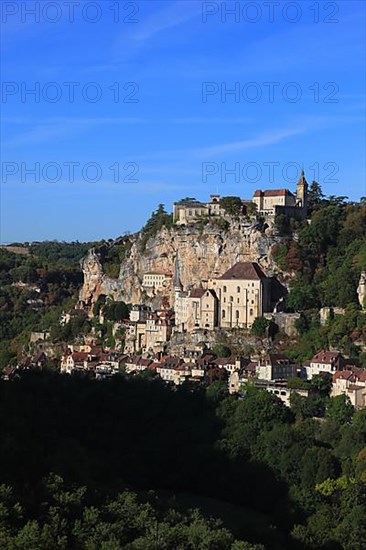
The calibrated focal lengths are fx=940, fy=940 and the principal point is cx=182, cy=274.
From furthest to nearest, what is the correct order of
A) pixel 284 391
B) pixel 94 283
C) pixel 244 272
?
pixel 94 283, pixel 244 272, pixel 284 391

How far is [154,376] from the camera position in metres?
54.5

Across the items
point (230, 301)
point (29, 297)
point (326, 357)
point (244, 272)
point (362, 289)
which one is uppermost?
point (29, 297)

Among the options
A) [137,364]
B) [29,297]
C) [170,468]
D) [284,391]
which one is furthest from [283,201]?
[29,297]

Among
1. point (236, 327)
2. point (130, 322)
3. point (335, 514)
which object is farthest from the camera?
point (130, 322)

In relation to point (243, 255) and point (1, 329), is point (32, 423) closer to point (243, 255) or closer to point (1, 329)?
point (243, 255)

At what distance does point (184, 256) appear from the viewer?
66.4 meters

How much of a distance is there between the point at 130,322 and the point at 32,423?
90.3ft

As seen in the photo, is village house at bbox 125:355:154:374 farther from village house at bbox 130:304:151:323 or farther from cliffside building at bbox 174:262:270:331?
village house at bbox 130:304:151:323

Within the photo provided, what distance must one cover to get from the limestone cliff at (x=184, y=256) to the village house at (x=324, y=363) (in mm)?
10575

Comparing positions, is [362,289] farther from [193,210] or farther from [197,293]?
[193,210]

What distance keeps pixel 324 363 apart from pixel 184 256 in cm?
1837

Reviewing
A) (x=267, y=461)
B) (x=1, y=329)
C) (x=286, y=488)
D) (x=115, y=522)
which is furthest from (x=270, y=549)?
(x=1, y=329)

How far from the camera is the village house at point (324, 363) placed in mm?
50469

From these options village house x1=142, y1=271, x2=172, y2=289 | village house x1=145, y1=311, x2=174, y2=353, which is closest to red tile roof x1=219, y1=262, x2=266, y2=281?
village house x1=145, y1=311, x2=174, y2=353
